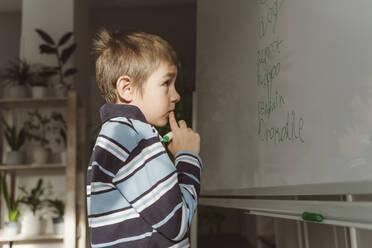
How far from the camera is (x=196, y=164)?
792 millimetres

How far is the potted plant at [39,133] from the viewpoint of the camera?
2632 millimetres

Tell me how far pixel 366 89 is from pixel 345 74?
0.06 metres

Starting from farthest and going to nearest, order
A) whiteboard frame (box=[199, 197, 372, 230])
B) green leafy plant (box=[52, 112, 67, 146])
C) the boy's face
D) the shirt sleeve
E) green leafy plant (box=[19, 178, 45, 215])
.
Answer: green leafy plant (box=[52, 112, 67, 146])
green leafy plant (box=[19, 178, 45, 215])
the boy's face
the shirt sleeve
whiteboard frame (box=[199, 197, 372, 230])

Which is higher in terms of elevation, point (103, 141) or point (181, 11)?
point (181, 11)

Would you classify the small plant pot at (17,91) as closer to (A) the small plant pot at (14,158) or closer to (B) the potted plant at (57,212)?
(A) the small plant pot at (14,158)

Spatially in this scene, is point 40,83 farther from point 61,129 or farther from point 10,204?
point 10,204

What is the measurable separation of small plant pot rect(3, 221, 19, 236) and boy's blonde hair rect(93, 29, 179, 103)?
1.97m

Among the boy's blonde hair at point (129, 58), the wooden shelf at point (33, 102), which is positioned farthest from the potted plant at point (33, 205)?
the boy's blonde hair at point (129, 58)

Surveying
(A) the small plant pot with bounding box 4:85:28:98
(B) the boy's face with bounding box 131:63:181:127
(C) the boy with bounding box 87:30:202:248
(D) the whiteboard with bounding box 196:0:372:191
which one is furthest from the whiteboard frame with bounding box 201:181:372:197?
(A) the small plant pot with bounding box 4:85:28:98

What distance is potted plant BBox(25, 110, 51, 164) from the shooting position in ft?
8.63

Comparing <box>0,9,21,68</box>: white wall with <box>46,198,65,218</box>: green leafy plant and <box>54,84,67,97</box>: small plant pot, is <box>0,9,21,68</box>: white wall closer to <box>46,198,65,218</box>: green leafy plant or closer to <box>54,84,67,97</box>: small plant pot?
<box>54,84,67,97</box>: small plant pot

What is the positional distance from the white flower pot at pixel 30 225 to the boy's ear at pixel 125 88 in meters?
2.03

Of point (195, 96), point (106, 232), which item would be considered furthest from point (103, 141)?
point (195, 96)

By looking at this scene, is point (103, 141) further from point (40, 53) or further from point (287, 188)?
point (40, 53)
